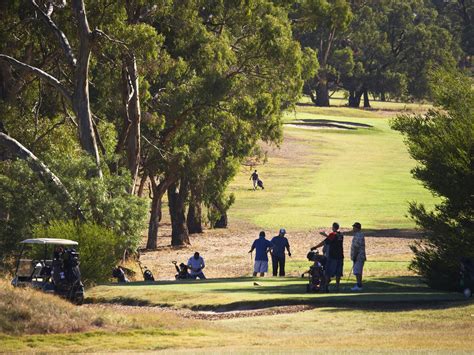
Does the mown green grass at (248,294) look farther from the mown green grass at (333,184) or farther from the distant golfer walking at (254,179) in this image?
the distant golfer walking at (254,179)

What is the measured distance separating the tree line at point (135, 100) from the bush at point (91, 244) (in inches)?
85.9

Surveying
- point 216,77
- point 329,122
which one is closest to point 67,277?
point 216,77

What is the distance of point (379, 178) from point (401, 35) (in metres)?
55.7

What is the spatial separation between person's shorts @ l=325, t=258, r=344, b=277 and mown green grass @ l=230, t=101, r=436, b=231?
31.8 m

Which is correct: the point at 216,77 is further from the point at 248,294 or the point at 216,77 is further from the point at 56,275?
the point at 56,275

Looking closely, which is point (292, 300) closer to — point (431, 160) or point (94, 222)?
point (431, 160)

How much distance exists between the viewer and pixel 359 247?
99.6 feet

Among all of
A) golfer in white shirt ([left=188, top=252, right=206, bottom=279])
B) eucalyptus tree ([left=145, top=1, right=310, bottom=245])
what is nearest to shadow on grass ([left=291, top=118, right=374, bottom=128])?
eucalyptus tree ([left=145, top=1, right=310, bottom=245])

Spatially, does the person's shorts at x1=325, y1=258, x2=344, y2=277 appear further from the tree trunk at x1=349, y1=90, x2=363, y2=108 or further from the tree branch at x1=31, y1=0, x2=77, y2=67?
the tree trunk at x1=349, y1=90, x2=363, y2=108

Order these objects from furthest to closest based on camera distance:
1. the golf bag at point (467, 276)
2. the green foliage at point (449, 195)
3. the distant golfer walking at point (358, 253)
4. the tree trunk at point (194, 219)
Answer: the tree trunk at point (194, 219), the distant golfer walking at point (358, 253), the green foliage at point (449, 195), the golf bag at point (467, 276)

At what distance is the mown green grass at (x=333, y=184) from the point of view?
6806 cm

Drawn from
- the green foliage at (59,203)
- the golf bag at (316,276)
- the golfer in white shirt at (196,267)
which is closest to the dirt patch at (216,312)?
the golf bag at (316,276)

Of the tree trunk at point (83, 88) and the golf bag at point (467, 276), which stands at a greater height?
the tree trunk at point (83, 88)

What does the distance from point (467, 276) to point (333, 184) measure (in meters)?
55.1
